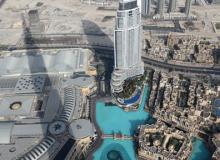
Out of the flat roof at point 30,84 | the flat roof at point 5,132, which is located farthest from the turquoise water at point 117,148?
the flat roof at point 30,84

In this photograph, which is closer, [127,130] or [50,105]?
[127,130]

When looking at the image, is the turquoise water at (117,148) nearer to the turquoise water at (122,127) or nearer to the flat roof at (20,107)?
the turquoise water at (122,127)

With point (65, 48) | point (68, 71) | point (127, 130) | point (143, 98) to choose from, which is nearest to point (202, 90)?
point (143, 98)

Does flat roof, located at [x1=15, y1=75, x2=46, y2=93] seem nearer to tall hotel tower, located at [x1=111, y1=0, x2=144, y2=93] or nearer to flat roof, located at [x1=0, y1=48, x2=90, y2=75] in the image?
flat roof, located at [x1=0, y1=48, x2=90, y2=75]

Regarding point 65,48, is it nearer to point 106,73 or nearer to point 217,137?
point 106,73

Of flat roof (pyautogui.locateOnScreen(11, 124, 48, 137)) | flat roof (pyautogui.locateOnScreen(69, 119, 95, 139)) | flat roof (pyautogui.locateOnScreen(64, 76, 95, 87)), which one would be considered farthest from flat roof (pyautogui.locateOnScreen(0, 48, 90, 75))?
flat roof (pyautogui.locateOnScreen(11, 124, 48, 137))

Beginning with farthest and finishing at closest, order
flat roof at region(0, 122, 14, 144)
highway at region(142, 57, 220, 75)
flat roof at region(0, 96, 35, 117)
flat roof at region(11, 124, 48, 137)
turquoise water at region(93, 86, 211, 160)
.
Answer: highway at region(142, 57, 220, 75)
flat roof at region(0, 96, 35, 117)
flat roof at region(11, 124, 48, 137)
flat roof at region(0, 122, 14, 144)
turquoise water at region(93, 86, 211, 160)
